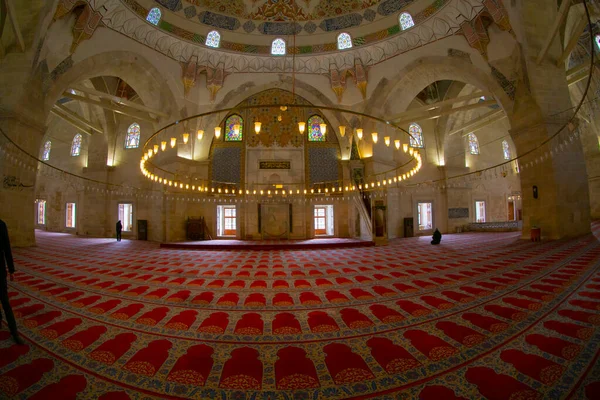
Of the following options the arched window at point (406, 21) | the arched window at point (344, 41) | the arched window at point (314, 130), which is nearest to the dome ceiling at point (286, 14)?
the arched window at point (344, 41)

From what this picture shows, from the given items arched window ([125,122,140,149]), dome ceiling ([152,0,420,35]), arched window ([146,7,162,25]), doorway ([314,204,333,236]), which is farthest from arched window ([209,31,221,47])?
doorway ([314,204,333,236])

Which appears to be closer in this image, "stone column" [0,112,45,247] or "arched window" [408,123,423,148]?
"stone column" [0,112,45,247]

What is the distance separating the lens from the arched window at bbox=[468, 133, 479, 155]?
45.9ft

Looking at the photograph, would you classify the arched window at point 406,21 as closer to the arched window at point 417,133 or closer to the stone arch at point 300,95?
the stone arch at point 300,95

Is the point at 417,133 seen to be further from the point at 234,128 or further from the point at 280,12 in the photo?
the point at 234,128

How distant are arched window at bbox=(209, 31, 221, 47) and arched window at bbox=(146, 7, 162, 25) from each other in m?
1.78

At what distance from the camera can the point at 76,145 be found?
13.9 m

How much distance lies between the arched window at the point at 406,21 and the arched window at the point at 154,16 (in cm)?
950

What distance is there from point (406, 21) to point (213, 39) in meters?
8.10

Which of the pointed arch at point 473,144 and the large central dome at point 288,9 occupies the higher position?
the large central dome at point 288,9

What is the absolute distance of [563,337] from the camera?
1.94 metres

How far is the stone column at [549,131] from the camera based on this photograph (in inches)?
272

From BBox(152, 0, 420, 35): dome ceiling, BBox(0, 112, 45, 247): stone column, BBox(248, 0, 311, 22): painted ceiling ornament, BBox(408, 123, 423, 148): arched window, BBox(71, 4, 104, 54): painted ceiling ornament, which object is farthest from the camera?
BBox(408, 123, 423, 148): arched window

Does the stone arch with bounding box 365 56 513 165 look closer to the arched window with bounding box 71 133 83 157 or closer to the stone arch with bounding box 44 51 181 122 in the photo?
the stone arch with bounding box 44 51 181 122
